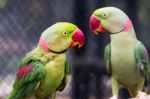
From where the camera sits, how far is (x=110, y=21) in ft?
3.91

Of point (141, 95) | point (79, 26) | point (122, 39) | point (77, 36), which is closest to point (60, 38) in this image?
point (77, 36)

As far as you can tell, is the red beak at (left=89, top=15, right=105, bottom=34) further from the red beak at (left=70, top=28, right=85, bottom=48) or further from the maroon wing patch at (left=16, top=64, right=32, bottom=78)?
the maroon wing patch at (left=16, top=64, right=32, bottom=78)

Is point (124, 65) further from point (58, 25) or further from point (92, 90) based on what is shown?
point (92, 90)

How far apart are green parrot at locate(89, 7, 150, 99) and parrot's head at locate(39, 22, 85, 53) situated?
0.06m

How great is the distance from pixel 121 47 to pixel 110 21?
8 centimetres

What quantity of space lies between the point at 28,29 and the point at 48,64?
3.34ft

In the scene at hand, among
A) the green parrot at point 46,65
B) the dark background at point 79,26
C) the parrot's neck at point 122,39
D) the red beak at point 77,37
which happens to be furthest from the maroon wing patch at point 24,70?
the dark background at point 79,26

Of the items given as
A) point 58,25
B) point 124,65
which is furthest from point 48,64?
point 124,65

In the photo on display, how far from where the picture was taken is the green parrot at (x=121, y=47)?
1.19 metres

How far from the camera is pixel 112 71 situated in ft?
4.05

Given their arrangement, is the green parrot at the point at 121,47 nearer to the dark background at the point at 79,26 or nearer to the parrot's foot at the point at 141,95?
the parrot's foot at the point at 141,95

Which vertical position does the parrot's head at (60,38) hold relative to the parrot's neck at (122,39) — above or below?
above

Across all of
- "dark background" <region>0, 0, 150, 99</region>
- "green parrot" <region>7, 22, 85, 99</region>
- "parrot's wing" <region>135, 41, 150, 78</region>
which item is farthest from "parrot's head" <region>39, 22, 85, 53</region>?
"dark background" <region>0, 0, 150, 99</region>

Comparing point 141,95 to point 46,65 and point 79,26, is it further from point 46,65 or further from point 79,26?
point 79,26
